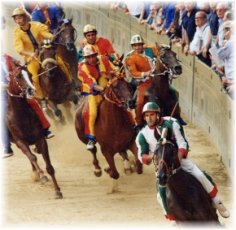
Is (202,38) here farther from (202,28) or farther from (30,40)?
(30,40)

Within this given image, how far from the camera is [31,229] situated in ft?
57.0

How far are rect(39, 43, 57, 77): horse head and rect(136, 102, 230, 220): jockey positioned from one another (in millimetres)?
8356

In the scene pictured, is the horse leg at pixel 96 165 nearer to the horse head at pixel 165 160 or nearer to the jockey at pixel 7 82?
the jockey at pixel 7 82

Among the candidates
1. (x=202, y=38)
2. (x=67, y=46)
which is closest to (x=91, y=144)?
→ (x=202, y=38)

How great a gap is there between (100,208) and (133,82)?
2.74 m

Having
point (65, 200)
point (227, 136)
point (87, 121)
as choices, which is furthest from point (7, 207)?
point (227, 136)

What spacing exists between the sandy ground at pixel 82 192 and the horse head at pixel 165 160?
5.75ft

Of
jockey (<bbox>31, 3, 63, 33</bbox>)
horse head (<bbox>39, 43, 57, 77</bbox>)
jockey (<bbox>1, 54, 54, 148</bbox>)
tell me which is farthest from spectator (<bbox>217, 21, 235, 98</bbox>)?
jockey (<bbox>31, 3, 63, 33</bbox>)

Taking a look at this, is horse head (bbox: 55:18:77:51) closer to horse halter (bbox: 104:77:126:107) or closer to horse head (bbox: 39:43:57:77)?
horse head (bbox: 39:43:57:77)

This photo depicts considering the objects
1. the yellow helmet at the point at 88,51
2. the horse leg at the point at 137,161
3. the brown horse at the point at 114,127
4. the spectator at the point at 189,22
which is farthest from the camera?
the spectator at the point at 189,22

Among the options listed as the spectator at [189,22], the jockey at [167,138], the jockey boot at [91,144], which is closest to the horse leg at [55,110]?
the spectator at [189,22]

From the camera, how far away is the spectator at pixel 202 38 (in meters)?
22.0

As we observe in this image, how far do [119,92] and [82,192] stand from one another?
1.96m

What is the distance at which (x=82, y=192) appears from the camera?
1967cm
